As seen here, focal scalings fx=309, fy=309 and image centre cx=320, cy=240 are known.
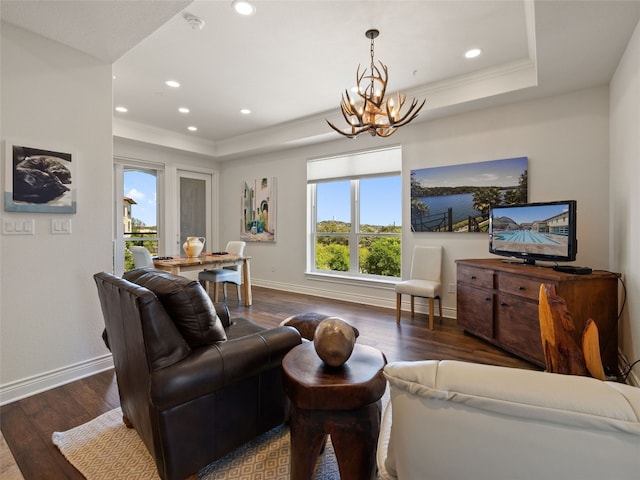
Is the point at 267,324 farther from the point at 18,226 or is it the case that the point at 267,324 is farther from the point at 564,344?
the point at 564,344

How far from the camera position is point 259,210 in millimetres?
6125

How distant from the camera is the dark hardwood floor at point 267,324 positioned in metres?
1.66

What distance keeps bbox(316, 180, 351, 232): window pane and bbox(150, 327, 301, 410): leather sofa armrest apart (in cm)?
363

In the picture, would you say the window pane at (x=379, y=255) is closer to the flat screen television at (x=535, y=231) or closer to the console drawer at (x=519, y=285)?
the flat screen television at (x=535, y=231)

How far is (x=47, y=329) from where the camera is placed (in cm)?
233

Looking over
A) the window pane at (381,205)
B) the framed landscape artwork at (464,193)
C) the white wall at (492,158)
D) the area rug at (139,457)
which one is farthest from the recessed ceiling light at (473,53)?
the area rug at (139,457)

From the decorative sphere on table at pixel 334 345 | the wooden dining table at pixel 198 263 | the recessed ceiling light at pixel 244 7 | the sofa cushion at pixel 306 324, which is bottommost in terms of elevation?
the sofa cushion at pixel 306 324

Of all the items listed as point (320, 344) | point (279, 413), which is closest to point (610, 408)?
point (320, 344)

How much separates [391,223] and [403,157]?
38.3 inches

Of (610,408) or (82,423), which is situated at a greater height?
(610,408)

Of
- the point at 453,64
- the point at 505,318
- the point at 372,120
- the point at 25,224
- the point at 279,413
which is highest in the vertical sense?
the point at 453,64

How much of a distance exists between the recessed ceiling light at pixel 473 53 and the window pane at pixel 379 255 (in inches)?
94.7

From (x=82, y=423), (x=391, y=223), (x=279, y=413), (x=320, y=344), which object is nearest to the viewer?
(x=320, y=344)

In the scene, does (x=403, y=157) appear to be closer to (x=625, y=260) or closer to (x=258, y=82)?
(x=258, y=82)
